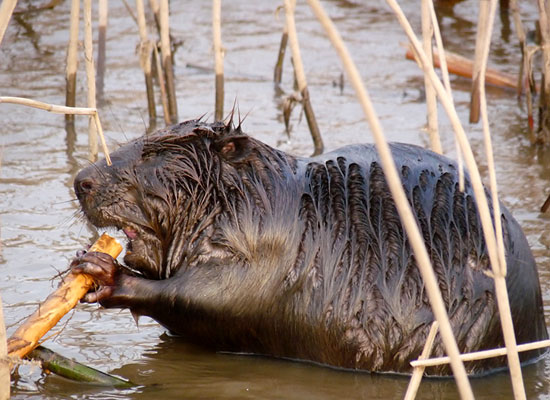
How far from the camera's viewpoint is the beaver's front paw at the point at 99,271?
3.48m

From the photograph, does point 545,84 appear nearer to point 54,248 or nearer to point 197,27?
point 54,248

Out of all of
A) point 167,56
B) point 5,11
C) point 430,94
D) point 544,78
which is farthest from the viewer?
point 167,56

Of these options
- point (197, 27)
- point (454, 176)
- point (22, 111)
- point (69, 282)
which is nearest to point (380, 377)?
point (454, 176)

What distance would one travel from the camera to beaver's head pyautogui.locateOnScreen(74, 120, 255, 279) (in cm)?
363

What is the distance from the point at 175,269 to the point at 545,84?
3152 mm

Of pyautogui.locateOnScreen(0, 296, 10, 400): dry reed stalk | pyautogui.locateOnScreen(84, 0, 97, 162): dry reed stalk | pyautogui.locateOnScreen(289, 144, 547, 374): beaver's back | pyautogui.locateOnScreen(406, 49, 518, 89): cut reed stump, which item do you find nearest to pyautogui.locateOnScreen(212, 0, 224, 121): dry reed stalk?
pyautogui.locateOnScreen(84, 0, 97, 162): dry reed stalk

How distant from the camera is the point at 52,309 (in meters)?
3.25

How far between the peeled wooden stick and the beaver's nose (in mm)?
202

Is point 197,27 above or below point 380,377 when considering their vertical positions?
above

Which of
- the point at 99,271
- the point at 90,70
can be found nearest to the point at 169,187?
the point at 99,271

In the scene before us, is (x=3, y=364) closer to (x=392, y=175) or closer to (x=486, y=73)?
(x=392, y=175)

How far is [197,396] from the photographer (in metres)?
3.35

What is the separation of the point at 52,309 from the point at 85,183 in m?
0.57

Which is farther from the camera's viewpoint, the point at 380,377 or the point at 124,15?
the point at 124,15
